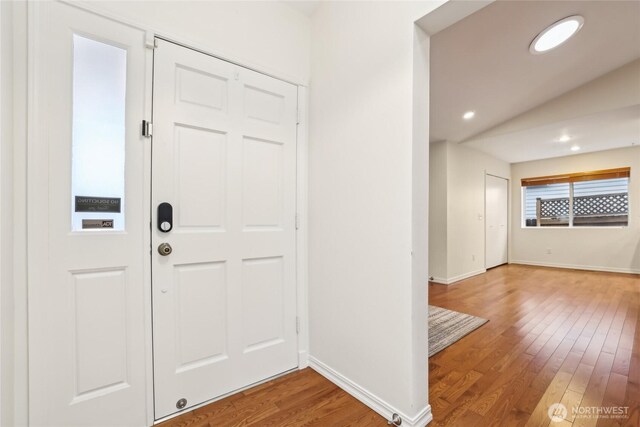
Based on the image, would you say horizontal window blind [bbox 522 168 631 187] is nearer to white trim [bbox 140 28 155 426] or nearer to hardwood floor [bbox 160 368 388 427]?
hardwood floor [bbox 160 368 388 427]

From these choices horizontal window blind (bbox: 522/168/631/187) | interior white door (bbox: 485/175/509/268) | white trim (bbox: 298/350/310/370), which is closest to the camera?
white trim (bbox: 298/350/310/370)

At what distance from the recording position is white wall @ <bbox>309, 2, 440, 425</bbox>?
142cm

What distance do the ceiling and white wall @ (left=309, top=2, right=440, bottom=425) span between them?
118cm

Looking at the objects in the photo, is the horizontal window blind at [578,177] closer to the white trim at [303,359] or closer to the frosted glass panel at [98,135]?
the white trim at [303,359]

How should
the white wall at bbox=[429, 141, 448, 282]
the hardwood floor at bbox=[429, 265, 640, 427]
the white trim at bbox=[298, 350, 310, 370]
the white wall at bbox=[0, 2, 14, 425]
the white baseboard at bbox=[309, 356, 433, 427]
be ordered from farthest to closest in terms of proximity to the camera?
the white wall at bbox=[429, 141, 448, 282] → the white trim at bbox=[298, 350, 310, 370] → the hardwood floor at bbox=[429, 265, 640, 427] → the white baseboard at bbox=[309, 356, 433, 427] → the white wall at bbox=[0, 2, 14, 425]

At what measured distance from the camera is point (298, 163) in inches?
79.7

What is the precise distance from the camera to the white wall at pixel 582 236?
5172mm

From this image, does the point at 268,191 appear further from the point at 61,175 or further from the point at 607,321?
the point at 607,321

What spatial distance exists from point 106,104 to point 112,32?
0.36 meters

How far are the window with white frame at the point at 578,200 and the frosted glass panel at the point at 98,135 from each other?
770cm

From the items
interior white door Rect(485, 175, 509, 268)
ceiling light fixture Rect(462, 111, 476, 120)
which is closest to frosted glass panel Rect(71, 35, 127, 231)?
ceiling light fixture Rect(462, 111, 476, 120)

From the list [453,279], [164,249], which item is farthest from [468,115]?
[164,249]

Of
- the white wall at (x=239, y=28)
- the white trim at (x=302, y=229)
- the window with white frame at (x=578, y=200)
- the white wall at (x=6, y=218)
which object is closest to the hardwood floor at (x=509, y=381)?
the white trim at (x=302, y=229)

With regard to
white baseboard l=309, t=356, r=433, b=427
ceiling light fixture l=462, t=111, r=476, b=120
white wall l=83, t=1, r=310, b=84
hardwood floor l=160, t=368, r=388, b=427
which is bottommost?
hardwood floor l=160, t=368, r=388, b=427
